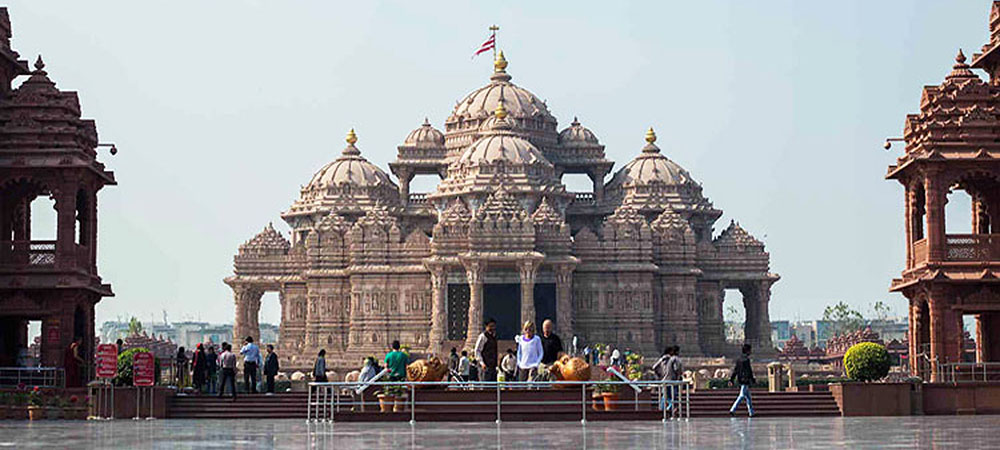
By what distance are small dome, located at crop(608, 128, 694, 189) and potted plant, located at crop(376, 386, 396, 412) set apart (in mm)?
57639

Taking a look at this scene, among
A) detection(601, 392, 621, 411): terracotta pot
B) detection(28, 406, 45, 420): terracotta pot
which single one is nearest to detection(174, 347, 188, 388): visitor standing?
detection(28, 406, 45, 420): terracotta pot

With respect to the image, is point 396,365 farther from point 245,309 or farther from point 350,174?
point 350,174

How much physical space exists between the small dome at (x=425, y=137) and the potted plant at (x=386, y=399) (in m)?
60.2

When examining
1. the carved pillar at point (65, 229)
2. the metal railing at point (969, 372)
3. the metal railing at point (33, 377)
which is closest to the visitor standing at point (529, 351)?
the metal railing at point (969, 372)

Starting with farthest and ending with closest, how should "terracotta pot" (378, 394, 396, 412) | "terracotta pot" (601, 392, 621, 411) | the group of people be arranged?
the group of people, "terracotta pot" (378, 394, 396, 412), "terracotta pot" (601, 392, 621, 411)

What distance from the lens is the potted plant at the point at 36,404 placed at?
132 ft

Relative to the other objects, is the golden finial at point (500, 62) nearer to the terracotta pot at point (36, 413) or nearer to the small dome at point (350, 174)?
the small dome at point (350, 174)

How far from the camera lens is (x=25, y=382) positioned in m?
44.5

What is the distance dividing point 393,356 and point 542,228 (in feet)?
143

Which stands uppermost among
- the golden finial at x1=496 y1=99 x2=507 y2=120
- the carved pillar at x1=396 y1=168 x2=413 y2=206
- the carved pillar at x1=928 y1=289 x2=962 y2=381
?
the golden finial at x1=496 y1=99 x2=507 y2=120

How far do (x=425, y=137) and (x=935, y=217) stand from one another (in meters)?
53.6

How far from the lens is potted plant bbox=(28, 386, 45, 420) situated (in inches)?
1580

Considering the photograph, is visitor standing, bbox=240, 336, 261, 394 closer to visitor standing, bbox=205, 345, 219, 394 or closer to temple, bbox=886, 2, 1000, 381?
visitor standing, bbox=205, 345, 219, 394

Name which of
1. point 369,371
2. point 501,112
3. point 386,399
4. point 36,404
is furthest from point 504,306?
point 386,399
